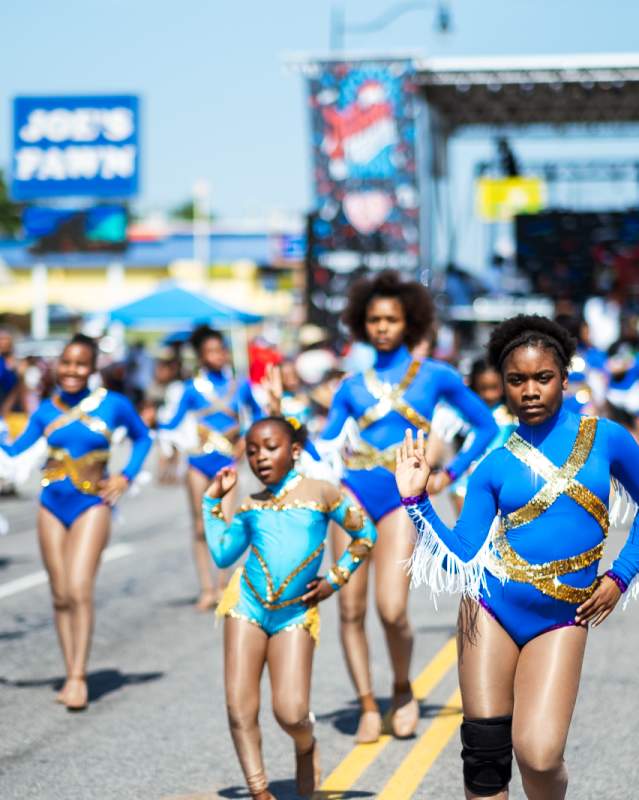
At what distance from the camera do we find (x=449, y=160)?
43219 millimetres

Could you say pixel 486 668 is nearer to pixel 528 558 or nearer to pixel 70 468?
pixel 528 558

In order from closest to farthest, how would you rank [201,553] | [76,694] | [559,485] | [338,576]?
[559,485] < [338,576] < [76,694] < [201,553]

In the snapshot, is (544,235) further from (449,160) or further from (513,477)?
(513,477)

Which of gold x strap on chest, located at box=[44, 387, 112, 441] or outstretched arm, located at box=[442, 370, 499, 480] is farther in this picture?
gold x strap on chest, located at box=[44, 387, 112, 441]

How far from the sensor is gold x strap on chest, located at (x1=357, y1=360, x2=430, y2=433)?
779cm

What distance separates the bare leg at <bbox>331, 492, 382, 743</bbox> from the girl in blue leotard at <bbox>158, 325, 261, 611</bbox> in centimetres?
435

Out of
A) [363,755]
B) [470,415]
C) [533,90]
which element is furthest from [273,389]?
[533,90]

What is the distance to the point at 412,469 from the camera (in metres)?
5.14

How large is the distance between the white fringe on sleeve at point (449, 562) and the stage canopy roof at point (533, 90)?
3186 cm

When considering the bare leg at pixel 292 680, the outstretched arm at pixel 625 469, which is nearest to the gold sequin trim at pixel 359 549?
the bare leg at pixel 292 680

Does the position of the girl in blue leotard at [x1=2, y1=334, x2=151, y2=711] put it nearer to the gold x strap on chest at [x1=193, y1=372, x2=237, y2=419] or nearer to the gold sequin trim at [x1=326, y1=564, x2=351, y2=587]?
the gold sequin trim at [x1=326, y1=564, x2=351, y2=587]

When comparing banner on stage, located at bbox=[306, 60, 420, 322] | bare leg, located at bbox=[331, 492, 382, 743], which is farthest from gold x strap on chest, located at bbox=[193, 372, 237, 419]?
banner on stage, located at bbox=[306, 60, 420, 322]

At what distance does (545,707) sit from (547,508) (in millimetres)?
649

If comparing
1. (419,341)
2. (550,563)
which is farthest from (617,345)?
(550,563)
